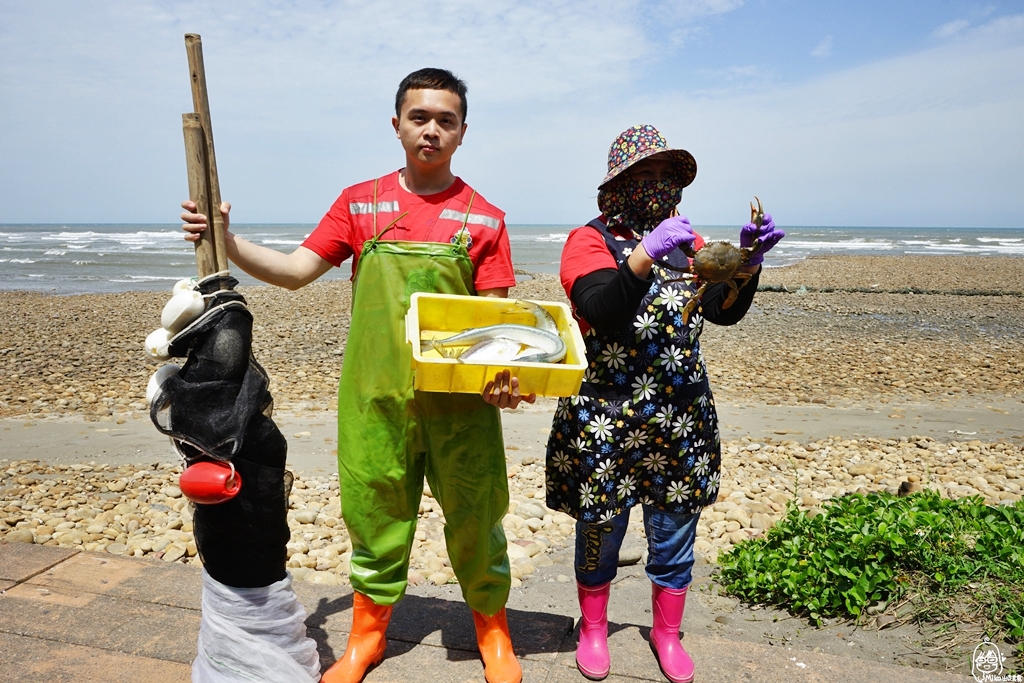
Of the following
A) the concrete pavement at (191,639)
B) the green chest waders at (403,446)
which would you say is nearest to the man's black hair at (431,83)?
the green chest waders at (403,446)

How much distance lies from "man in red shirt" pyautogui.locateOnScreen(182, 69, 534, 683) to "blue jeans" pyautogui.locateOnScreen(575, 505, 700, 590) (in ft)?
1.07

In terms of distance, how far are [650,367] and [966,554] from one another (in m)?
2.12

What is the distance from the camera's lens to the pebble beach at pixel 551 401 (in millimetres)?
4820

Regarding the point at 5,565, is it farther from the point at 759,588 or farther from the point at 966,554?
the point at 966,554

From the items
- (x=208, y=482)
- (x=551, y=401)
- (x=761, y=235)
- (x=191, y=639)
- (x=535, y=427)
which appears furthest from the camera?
(x=551, y=401)

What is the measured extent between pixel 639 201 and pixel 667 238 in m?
0.40

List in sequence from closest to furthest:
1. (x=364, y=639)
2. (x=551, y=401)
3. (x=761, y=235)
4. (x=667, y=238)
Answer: (x=667, y=238) < (x=761, y=235) < (x=364, y=639) < (x=551, y=401)

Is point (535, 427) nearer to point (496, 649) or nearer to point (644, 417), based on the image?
point (496, 649)

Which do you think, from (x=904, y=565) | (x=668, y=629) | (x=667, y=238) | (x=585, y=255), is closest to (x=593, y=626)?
(x=668, y=629)

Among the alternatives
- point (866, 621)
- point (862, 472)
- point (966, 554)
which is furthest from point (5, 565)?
point (862, 472)

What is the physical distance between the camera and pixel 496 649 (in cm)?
278

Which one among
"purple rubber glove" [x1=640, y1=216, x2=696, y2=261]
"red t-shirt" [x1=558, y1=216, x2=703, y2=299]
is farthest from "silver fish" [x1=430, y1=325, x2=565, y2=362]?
"purple rubber glove" [x1=640, y1=216, x2=696, y2=261]

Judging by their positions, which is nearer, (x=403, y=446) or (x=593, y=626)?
(x=403, y=446)

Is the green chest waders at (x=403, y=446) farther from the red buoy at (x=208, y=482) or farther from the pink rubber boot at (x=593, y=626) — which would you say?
the red buoy at (x=208, y=482)
